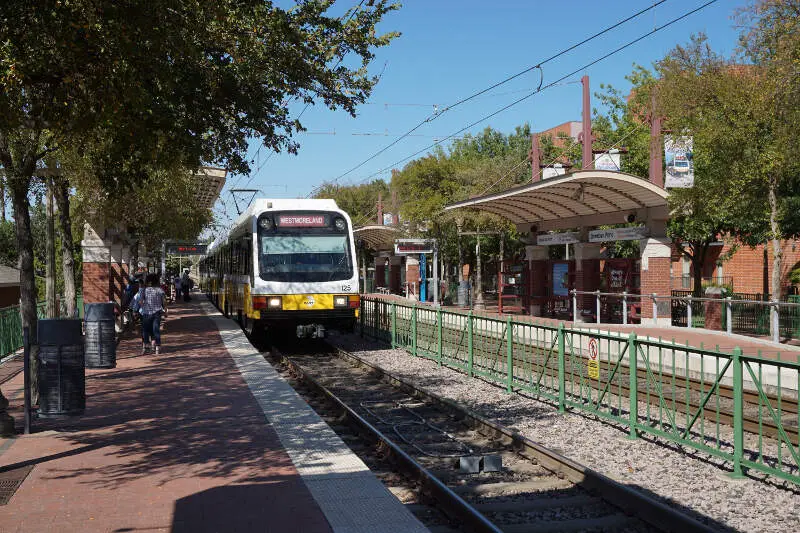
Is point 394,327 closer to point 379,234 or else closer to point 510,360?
point 510,360

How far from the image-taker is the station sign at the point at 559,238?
25891 millimetres

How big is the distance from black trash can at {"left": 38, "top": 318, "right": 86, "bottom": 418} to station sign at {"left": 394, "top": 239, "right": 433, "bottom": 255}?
2692 cm

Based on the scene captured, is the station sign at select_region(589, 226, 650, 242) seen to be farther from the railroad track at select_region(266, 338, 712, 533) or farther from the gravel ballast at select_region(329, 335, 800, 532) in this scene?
the railroad track at select_region(266, 338, 712, 533)

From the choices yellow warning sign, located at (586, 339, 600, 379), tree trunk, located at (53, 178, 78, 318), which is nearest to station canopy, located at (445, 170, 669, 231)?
yellow warning sign, located at (586, 339, 600, 379)

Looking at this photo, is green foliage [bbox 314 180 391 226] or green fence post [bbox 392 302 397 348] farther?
green foliage [bbox 314 180 391 226]

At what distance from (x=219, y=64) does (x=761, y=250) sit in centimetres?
3976

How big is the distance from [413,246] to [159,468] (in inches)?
1154

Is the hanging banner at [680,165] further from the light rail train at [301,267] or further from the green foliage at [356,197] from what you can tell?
the green foliage at [356,197]

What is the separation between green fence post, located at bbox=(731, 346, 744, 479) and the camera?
284 inches

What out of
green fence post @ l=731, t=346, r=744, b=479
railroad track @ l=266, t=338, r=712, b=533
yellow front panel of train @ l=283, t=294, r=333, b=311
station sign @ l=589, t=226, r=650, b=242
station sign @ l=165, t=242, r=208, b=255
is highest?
station sign @ l=165, t=242, r=208, b=255

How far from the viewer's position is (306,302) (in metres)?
17.3

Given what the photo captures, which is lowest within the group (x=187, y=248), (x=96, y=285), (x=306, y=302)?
(x=306, y=302)

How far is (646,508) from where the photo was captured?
19.7ft

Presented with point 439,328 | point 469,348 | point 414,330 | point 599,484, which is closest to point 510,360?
point 469,348
